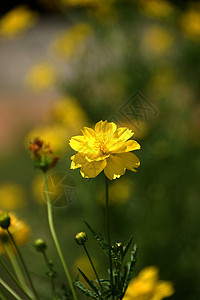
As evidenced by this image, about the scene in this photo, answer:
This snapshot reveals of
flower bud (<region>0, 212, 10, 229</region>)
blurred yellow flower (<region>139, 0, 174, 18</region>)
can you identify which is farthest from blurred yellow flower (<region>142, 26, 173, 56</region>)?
flower bud (<region>0, 212, 10, 229</region>)

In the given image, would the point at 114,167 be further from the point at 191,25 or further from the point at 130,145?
the point at 191,25

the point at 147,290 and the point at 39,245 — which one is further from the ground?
the point at 39,245

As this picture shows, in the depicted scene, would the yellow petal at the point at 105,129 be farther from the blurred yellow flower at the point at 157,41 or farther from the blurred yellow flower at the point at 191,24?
the blurred yellow flower at the point at 157,41

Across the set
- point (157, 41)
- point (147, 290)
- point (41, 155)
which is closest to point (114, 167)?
point (41, 155)

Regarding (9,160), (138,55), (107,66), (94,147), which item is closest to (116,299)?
(94,147)

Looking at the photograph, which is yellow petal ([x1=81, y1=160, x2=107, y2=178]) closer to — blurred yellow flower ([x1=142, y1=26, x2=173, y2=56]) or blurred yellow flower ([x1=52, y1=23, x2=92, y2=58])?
blurred yellow flower ([x1=52, y1=23, x2=92, y2=58])

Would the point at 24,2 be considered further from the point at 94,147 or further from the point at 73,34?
the point at 94,147

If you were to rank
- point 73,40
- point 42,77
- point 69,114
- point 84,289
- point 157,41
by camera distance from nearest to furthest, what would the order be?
point 84,289
point 69,114
point 73,40
point 42,77
point 157,41
